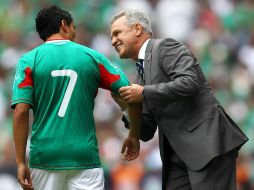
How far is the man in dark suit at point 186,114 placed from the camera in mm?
3688

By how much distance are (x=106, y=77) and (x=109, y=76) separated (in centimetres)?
2

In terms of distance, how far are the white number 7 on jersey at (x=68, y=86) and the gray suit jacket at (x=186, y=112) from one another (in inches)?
14.4

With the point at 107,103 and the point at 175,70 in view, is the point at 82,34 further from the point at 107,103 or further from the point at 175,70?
the point at 175,70

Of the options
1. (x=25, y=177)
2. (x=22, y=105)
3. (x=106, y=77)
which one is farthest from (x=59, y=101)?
(x=25, y=177)

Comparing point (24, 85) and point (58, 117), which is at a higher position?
point (24, 85)

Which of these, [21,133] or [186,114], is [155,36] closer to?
[186,114]

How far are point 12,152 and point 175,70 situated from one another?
334 cm

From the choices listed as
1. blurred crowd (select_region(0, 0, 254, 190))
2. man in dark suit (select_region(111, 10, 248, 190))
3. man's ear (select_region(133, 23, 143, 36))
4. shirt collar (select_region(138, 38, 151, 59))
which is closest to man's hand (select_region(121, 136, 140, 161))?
man in dark suit (select_region(111, 10, 248, 190))

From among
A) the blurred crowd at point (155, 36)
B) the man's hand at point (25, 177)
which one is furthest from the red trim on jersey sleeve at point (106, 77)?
the blurred crowd at point (155, 36)

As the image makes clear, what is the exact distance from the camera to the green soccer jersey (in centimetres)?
360

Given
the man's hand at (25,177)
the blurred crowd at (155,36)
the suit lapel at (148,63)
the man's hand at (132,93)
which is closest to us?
the man's hand at (25,177)

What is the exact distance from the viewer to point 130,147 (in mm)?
4027

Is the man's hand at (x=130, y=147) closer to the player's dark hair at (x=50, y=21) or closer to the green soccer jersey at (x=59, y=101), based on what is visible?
the green soccer jersey at (x=59, y=101)

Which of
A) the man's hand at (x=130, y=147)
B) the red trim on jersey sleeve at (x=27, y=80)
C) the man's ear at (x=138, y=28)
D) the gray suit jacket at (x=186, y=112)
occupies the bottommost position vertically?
the man's hand at (x=130, y=147)
